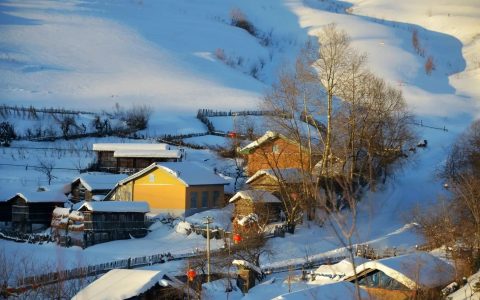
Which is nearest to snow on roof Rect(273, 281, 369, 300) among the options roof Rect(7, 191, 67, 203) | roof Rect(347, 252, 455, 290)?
roof Rect(347, 252, 455, 290)

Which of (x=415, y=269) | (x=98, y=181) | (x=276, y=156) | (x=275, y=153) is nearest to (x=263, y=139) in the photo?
(x=275, y=153)

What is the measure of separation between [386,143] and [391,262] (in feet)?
61.6

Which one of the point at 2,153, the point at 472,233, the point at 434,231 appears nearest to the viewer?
the point at 472,233

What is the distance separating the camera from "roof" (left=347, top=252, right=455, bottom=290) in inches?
530

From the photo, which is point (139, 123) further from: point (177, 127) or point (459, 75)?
point (459, 75)

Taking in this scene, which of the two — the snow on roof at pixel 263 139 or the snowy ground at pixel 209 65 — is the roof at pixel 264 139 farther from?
the snowy ground at pixel 209 65

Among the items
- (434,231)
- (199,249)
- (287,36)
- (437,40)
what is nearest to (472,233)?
(434,231)

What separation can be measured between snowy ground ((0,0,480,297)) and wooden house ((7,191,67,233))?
3.94 meters

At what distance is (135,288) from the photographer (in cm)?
1298

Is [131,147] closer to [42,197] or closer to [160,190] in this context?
[160,190]

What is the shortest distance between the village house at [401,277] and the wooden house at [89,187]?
19.8m

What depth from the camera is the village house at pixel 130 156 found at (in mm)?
36594

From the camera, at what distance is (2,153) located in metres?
41.4

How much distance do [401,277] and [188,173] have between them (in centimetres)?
1844
